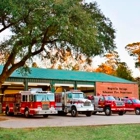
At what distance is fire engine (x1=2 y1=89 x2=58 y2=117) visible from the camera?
27766 mm

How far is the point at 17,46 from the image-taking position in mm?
21828

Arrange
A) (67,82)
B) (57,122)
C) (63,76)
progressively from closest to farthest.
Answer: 1. (57,122)
2. (67,82)
3. (63,76)

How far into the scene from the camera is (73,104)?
30078mm

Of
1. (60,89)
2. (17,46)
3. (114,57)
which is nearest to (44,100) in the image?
(17,46)

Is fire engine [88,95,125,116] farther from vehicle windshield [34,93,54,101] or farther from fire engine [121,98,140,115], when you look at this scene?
vehicle windshield [34,93,54,101]

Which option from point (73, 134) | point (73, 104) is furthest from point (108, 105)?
point (73, 134)

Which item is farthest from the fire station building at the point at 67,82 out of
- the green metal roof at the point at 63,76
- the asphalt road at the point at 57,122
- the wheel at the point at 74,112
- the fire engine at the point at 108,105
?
the asphalt road at the point at 57,122

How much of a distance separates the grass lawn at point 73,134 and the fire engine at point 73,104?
11953 mm

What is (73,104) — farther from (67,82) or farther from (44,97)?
(67,82)

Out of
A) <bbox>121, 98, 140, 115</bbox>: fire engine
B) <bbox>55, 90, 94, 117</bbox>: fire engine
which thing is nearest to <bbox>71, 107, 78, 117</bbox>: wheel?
<bbox>55, 90, 94, 117</bbox>: fire engine

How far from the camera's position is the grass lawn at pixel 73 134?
14.6 m

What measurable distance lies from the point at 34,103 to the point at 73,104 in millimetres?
3886

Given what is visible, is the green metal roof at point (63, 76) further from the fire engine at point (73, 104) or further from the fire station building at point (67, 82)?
the fire engine at point (73, 104)

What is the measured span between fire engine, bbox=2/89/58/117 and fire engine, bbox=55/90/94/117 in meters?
2.17
